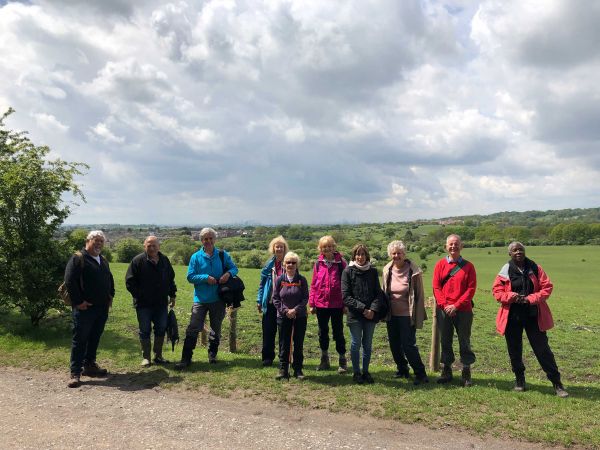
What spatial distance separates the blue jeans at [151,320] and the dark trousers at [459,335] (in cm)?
558

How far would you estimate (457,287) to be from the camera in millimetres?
7074

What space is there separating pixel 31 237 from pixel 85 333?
4333mm

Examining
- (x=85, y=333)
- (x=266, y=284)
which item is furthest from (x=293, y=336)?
(x=85, y=333)

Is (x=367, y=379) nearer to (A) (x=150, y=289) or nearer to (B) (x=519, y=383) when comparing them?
(B) (x=519, y=383)

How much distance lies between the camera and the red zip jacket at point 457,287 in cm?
703

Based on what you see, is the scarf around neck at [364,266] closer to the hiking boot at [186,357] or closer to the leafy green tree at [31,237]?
the hiking boot at [186,357]

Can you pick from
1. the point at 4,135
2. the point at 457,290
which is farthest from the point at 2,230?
the point at 457,290

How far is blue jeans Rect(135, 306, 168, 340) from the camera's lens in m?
8.09

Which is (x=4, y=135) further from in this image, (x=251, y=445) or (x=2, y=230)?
(x=251, y=445)

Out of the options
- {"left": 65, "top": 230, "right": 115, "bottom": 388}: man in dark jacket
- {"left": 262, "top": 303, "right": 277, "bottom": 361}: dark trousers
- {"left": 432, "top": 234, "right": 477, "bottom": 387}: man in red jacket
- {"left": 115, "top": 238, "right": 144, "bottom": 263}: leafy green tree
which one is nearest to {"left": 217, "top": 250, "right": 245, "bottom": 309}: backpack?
{"left": 262, "top": 303, "right": 277, "bottom": 361}: dark trousers

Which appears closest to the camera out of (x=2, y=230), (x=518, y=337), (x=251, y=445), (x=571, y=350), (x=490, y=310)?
(x=251, y=445)

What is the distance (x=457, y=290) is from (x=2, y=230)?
10.7m

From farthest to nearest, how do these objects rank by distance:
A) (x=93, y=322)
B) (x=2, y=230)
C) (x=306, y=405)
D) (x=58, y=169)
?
(x=58, y=169) → (x=2, y=230) → (x=93, y=322) → (x=306, y=405)

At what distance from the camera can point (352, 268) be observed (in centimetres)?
723
